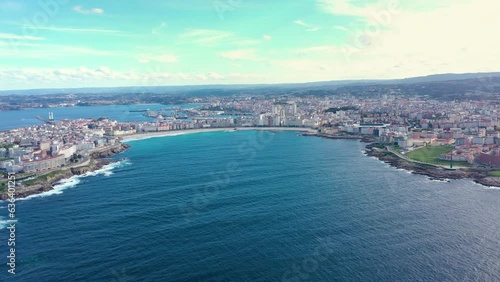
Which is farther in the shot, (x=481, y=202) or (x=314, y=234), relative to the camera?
(x=481, y=202)

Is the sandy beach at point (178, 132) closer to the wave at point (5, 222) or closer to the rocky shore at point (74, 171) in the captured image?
the rocky shore at point (74, 171)

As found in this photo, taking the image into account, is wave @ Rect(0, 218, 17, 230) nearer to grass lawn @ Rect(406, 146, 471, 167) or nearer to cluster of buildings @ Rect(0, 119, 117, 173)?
cluster of buildings @ Rect(0, 119, 117, 173)

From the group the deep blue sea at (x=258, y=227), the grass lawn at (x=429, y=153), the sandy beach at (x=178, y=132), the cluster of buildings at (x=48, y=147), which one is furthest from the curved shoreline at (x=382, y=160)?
the sandy beach at (x=178, y=132)

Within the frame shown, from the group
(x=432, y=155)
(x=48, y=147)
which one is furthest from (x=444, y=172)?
(x=48, y=147)

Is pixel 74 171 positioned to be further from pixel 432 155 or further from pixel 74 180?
pixel 432 155

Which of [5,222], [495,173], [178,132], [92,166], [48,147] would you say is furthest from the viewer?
[178,132]

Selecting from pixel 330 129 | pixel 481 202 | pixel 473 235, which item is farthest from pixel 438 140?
pixel 473 235

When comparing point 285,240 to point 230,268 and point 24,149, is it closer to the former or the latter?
point 230,268
